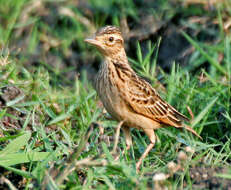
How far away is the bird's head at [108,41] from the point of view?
5.12 metres

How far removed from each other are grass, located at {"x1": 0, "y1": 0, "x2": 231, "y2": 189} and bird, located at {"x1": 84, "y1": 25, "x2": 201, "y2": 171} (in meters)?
0.21

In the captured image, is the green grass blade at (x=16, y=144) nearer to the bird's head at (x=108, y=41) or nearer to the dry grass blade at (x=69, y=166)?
the dry grass blade at (x=69, y=166)

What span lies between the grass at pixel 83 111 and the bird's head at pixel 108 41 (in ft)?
1.79

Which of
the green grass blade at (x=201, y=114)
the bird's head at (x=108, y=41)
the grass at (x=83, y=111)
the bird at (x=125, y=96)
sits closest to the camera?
the grass at (x=83, y=111)

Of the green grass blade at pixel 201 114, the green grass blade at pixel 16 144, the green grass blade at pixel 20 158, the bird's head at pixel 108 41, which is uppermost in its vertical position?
the bird's head at pixel 108 41

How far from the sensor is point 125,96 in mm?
4914

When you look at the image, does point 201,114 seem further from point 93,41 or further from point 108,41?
point 93,41

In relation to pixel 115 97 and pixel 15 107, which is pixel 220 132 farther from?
pixel 15 107

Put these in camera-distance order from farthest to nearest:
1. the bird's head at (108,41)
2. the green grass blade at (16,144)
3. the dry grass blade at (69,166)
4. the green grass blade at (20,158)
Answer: the bird's head at (108,41) → the green grass blade at (16,144) → the green grass blade at (20,158) → the dry grass blade at (69,166)

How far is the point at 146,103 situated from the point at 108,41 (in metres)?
0.76

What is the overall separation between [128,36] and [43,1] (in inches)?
82.9

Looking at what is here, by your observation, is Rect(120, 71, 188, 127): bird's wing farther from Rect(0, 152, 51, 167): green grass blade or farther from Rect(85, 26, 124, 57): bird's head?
Rect(0, 152, 51, 167): green grass blade

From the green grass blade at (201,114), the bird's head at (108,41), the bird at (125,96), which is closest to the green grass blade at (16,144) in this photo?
the bird at (125,96)

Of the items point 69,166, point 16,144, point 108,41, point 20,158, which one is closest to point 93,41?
point 108,41
